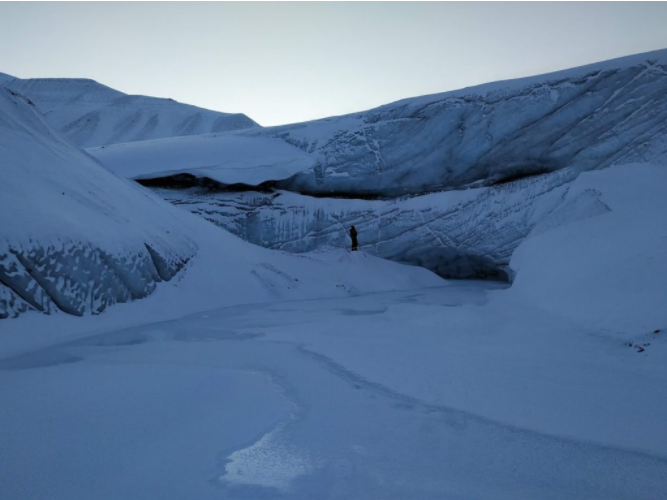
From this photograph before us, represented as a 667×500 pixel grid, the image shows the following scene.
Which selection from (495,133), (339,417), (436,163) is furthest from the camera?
(436,163)

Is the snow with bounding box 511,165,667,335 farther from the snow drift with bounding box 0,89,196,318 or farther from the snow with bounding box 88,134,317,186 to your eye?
the snow with bounding box 88,134,317,186

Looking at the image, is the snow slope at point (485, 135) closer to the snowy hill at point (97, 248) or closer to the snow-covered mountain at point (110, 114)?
the snowy hill at point (97, 248)

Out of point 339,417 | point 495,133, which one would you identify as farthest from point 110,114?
point 339,417

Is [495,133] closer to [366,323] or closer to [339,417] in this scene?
[366,323]

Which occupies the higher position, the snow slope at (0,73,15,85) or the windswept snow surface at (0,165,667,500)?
the snow slope at (0,73,15,85)

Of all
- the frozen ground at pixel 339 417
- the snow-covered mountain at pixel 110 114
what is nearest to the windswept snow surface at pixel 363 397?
the frozen ground at pixel 339 417

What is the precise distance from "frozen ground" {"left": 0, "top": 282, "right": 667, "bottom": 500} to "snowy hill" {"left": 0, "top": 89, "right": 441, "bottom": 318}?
0.47 meters

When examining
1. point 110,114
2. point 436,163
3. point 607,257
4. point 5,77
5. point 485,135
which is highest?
point 5,77

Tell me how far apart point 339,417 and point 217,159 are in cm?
806

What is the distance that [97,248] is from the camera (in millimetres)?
3822

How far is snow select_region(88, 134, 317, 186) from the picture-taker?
902 centimetres

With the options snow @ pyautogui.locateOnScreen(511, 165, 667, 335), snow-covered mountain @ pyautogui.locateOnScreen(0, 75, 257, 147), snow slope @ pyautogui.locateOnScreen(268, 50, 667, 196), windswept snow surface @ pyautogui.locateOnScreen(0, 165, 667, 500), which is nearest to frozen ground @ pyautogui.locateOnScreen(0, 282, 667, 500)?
windswept snow surface @ pyautogui.locateOnScreen(0, 165, 667, 500)

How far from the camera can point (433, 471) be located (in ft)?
4.65

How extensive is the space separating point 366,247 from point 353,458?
280 inches
